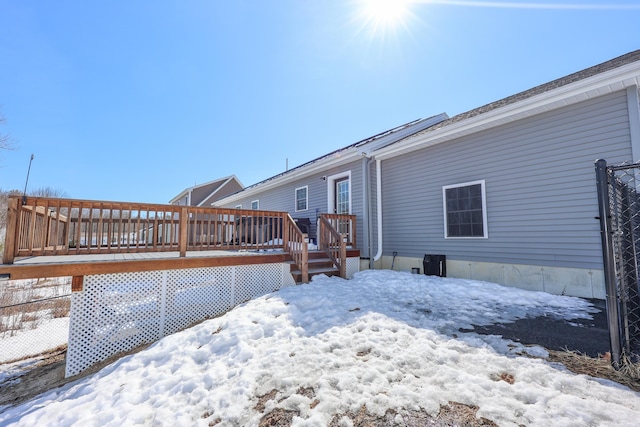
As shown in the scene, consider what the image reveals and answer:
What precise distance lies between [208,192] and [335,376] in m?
19.6

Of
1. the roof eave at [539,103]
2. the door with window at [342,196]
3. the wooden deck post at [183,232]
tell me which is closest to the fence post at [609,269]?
the roof eave at [539,103]

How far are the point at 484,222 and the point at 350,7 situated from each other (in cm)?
599

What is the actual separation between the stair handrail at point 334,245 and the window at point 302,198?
339 centimetres

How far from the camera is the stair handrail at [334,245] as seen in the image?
6.02 meters

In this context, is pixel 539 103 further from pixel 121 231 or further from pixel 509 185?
pixel 121 231

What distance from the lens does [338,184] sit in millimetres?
8578

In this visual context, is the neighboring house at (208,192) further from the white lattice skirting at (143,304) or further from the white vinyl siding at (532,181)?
the white vinyl siding at (532,181)

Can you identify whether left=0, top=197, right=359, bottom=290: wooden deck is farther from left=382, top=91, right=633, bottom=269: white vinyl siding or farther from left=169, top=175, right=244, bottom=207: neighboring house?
left=169, top=175, right=244, bottom=207: neighboring house

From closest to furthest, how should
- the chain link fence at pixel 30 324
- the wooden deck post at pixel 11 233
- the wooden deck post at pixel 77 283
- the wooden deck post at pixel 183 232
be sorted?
the wooden deck post at pixel 11 233, the wooden deck post at pixel 77 283, the wooden deck post at pixel 183 232, the chain link fence at pixel 30 324

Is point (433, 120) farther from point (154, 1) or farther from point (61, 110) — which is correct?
point (61, 110)

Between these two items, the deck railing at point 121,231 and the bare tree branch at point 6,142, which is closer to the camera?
the deck railing at point 121,231

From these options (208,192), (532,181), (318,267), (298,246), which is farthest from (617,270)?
(208,192)

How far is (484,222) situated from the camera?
566cm

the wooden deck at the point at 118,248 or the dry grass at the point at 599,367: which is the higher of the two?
the wooden deck at the point at 118,248
